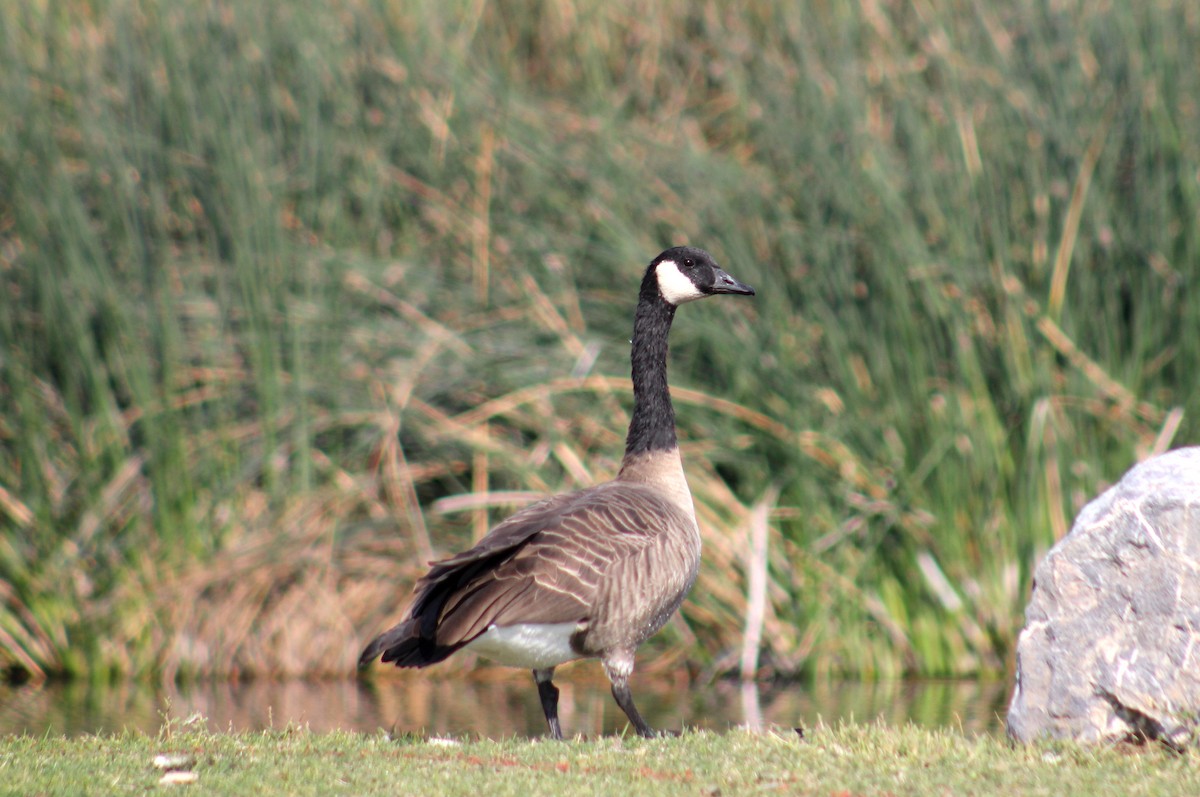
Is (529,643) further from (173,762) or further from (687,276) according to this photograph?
(687,276)

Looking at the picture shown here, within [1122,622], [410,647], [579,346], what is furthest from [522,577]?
[579,346]

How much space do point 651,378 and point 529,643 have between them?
169 cm

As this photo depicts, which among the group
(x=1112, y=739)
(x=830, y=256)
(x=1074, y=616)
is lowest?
(x=1112, y=739)

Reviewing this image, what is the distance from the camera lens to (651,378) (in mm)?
7164

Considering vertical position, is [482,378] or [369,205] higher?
[369,205]

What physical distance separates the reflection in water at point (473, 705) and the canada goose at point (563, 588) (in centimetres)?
117

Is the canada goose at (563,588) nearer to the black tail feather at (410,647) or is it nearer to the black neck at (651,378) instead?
the black tail feather at (410,647)

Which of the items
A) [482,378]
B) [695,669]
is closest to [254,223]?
[482,378]

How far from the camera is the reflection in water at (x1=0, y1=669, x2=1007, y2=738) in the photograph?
294 inches

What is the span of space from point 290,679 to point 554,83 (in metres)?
6.25

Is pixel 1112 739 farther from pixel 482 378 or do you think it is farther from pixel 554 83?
pixel 554 83

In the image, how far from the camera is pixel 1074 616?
539 cm

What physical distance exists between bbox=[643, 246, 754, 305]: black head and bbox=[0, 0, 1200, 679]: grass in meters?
1.94

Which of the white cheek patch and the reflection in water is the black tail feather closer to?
the reflection in water
